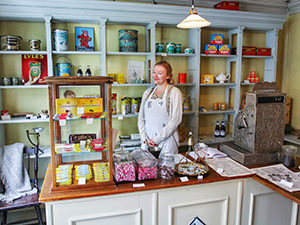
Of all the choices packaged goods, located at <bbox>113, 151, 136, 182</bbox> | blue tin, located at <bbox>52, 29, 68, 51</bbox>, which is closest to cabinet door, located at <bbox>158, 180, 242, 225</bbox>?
packaged goods, located at <bbox>113, 151, 136, 182</bbox>

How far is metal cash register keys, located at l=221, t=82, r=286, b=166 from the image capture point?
6.77 ft

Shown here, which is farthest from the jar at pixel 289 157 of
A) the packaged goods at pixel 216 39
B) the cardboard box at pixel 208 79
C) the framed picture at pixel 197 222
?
→ the packaged goods at pixel 216 39

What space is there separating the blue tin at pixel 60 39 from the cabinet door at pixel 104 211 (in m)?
2.12

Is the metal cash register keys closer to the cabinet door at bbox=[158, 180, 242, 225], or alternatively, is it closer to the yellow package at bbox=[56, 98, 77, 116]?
the cabinet door at bbox=[158, 180, 242, 225]

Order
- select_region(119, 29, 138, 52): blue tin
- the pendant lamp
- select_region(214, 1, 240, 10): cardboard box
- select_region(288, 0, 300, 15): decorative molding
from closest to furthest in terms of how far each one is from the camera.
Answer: the pendant lamp < select_region(119, 29, 138, 52): blue tin < select_region(214, 1, 240, 10): cardboard box < select_region(288, 0, 300, 15): decorative molding

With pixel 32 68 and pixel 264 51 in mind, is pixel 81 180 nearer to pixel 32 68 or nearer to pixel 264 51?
pixel 32 68

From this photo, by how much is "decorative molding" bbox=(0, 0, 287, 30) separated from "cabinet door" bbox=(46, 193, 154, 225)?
2.27 m

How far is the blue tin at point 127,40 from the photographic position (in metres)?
3.32

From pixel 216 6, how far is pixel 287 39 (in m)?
1.40

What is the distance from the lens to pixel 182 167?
Answer: 74.3 inches

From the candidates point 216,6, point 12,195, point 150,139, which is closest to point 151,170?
point 150,139

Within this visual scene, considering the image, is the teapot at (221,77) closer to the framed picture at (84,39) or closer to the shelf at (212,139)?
the shelf at (212,139)

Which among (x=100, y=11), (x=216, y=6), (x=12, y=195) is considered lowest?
(x=12, y=195)

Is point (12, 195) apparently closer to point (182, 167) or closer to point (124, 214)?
point (124, 214)
